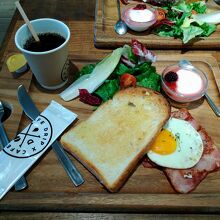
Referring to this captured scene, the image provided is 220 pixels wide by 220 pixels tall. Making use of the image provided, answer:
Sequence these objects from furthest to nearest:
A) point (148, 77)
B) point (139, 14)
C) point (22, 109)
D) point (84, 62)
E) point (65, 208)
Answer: point (139, 14)
point (84, 62)
point (148, 77)
point (22, 109)
point (65, 208)

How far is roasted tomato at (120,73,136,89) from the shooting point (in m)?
1.67

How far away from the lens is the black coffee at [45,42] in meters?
1.57

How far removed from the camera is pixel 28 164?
4.50 feet

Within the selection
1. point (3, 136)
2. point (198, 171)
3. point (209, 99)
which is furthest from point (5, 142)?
point (209, 99)

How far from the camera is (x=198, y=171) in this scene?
54.2 inches

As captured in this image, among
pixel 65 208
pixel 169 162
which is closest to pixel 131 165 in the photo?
pixel 169 162

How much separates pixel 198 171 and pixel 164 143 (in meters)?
0.21

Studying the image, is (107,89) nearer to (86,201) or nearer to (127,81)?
(127,81)

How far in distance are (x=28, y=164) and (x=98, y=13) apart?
1397 mm

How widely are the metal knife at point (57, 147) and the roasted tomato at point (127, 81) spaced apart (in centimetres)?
52

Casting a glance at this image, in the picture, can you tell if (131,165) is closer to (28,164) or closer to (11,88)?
(28,164)

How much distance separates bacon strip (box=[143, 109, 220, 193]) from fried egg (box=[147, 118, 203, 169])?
29 millimetres

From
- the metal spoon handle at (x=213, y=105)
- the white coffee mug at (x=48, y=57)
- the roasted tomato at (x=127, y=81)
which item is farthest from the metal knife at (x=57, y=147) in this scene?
the metal spoon handle at (x=213, y=105)

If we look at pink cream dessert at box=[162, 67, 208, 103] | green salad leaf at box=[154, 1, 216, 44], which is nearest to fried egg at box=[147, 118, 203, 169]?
pink cream dessert at box=[162, 67, 208, 103]
